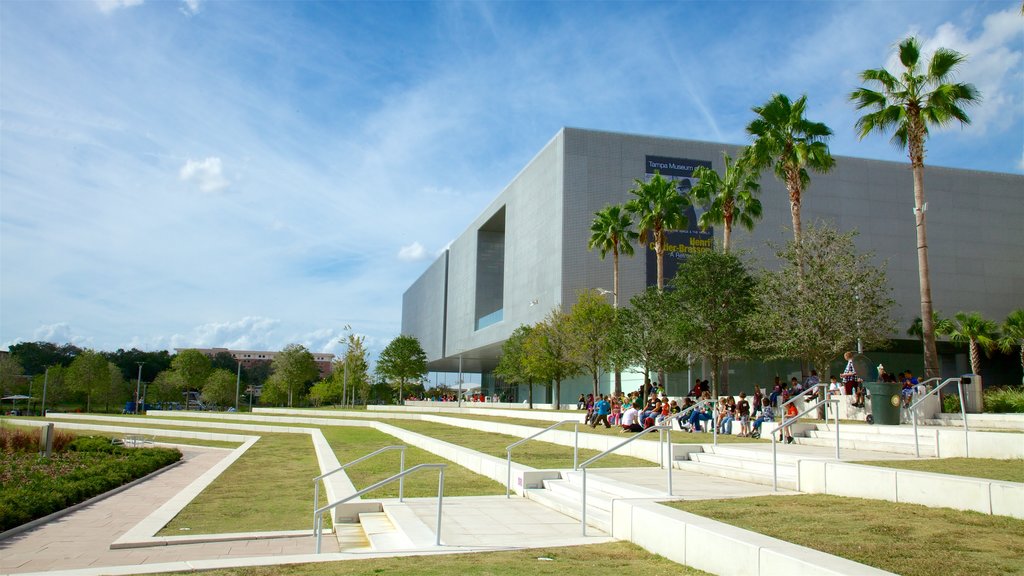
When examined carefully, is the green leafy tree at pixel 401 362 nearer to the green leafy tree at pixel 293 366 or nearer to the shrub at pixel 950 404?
the green leafy tree at pixel 293 366

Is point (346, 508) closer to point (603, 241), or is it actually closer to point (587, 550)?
point (587, 550)

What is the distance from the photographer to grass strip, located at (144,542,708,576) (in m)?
6.61

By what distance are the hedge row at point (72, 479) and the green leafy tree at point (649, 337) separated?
708 inches

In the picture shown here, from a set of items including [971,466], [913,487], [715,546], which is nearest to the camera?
[715,546]

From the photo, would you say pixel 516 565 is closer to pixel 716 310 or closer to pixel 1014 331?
pixel 716 310

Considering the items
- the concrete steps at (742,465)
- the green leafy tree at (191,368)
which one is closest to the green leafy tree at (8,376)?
the green leafy tree at (191,368)

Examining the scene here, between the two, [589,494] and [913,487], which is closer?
[913,487]

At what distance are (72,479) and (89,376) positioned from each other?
5426cm

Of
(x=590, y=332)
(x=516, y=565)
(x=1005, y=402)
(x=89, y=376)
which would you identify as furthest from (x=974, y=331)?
(x=89, y=376)

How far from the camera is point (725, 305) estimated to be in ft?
90.3

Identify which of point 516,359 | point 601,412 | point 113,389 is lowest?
point 113,389

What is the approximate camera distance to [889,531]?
22.1 ft

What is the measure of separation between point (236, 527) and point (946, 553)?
9631 millimetres

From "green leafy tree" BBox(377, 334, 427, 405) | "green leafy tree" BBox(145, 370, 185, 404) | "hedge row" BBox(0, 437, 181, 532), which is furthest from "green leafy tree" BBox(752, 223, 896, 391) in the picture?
"green leafy tree" BBox(145, 370, 185, 404)
